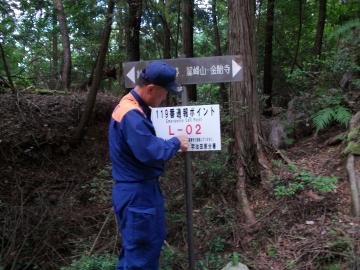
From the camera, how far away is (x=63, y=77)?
36.4 ft

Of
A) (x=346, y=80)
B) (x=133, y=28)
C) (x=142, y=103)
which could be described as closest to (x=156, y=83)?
(x=142, y=103)

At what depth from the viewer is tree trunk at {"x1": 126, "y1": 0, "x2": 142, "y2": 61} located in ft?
28.2

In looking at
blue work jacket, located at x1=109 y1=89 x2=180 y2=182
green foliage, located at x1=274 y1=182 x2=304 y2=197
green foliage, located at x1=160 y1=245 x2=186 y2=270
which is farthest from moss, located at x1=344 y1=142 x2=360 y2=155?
blue work jacket, located at x1=109 y1=89 x2=180 y2=182

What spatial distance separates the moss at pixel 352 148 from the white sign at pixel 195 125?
2.86 m

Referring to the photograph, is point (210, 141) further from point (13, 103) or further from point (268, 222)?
point (13, 103)

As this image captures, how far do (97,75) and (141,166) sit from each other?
15.8 feet

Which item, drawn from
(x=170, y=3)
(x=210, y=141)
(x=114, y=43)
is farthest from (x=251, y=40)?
(x=114, y=43)

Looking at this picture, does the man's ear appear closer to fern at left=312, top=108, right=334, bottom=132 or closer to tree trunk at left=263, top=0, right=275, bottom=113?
fern at left=312, top=108, right=334, bottom=132

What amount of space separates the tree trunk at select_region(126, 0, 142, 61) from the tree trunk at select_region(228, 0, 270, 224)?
9.80 feet

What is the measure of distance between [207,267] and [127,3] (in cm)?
579

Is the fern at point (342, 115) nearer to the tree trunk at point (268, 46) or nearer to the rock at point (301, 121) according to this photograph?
the rock at point (301, 121)

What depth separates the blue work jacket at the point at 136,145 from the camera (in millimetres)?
3217

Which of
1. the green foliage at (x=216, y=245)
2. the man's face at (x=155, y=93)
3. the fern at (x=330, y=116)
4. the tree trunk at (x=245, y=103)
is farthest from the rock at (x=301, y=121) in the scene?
the man's face at (x=155, y=93)

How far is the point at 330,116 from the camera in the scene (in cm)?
729
